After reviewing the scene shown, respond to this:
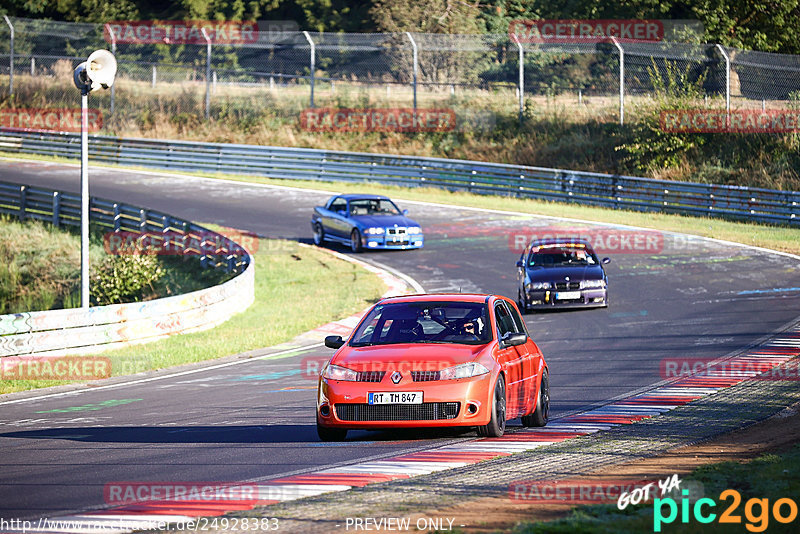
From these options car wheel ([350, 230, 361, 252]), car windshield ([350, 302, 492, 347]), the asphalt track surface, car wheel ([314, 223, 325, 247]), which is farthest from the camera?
car wheel ([314, 223, 325, 247])

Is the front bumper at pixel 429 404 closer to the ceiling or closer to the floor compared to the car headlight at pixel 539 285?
closer to the ceiling

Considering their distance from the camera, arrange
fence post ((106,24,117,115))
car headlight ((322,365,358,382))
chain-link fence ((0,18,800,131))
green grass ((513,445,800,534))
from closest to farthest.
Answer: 1. green grass ((513,445,800,534))
2. car headlight ((322,365,358,382))
3. chain-link fence ((0,18,800,131))
4. fence post ((106,24,117,115))

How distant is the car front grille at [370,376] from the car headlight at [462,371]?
55 centimetres

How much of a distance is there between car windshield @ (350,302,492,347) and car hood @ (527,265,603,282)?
9.79m

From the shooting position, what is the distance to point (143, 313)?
1833cm

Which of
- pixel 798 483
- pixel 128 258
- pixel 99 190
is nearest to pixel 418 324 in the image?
pixel 798 483

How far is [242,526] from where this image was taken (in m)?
6.62

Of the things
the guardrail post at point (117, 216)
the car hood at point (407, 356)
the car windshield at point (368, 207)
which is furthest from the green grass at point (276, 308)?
the car hood at point (407, 356)

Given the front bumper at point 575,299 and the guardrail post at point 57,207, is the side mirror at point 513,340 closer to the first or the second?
the front bumper at point 575,299

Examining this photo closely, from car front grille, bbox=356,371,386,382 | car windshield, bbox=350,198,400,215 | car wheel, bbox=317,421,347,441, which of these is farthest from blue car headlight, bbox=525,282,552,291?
car front grille, bbox=356,371,386,382

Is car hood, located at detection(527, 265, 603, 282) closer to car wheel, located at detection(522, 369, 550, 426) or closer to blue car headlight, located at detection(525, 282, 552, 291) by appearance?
blue car headlight, located at detection(525, 282, 552, 291)

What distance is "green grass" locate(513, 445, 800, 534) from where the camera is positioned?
6137mm

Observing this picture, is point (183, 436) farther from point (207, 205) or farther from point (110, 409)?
point (207, 205)

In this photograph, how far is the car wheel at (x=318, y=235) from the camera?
29.7m
